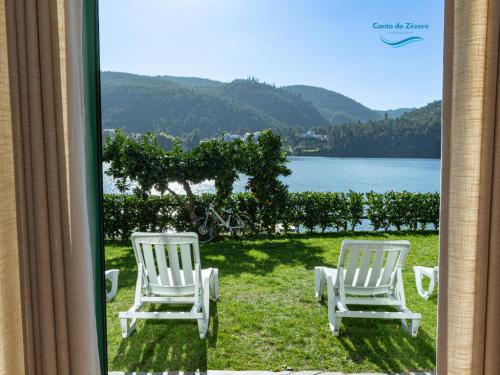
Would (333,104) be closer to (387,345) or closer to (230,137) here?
(230,137)

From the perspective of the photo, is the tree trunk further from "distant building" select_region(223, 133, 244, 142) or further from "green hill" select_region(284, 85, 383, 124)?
"green hill" select_region(284, 85, 383, 124)

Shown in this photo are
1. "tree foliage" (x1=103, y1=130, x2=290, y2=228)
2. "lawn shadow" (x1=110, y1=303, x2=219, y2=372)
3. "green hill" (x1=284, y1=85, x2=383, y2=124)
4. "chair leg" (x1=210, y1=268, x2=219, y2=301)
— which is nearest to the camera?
"lawn shadow" (x1=110, y1=303, x2=219, y2=372)

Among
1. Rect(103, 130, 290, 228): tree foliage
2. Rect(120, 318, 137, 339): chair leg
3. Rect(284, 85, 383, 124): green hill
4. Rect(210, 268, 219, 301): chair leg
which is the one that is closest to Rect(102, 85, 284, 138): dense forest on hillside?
Rect(284, 85, 383, 124): green hill

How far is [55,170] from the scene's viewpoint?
140cm

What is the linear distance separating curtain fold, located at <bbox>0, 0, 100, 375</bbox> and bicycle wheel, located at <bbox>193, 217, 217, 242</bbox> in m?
6.20

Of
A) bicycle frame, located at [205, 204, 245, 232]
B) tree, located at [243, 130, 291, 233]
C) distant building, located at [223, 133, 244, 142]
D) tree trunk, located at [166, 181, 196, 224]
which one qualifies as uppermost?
distant building, located at [223, 133, 244, 142]

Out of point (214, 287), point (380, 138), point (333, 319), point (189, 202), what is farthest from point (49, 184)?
point (380, 138)

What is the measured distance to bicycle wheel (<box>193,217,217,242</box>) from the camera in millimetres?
7664

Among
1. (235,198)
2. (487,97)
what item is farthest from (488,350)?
(235,198)

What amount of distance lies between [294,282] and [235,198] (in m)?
3.05

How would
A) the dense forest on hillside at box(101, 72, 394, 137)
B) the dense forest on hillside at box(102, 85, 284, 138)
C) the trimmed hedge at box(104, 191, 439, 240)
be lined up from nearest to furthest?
the trimmed hedge at box(104, 191, 439, 240) → the dense forest on hillside at box(102, 85, 284, 138) → the dense forest on hillside at box(101, 72, 394, 137)

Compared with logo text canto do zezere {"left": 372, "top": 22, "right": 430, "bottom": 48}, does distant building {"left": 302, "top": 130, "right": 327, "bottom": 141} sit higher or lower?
lower

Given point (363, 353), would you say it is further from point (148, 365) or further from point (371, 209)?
point (371, 209)

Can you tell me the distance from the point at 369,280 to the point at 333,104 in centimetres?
1427
